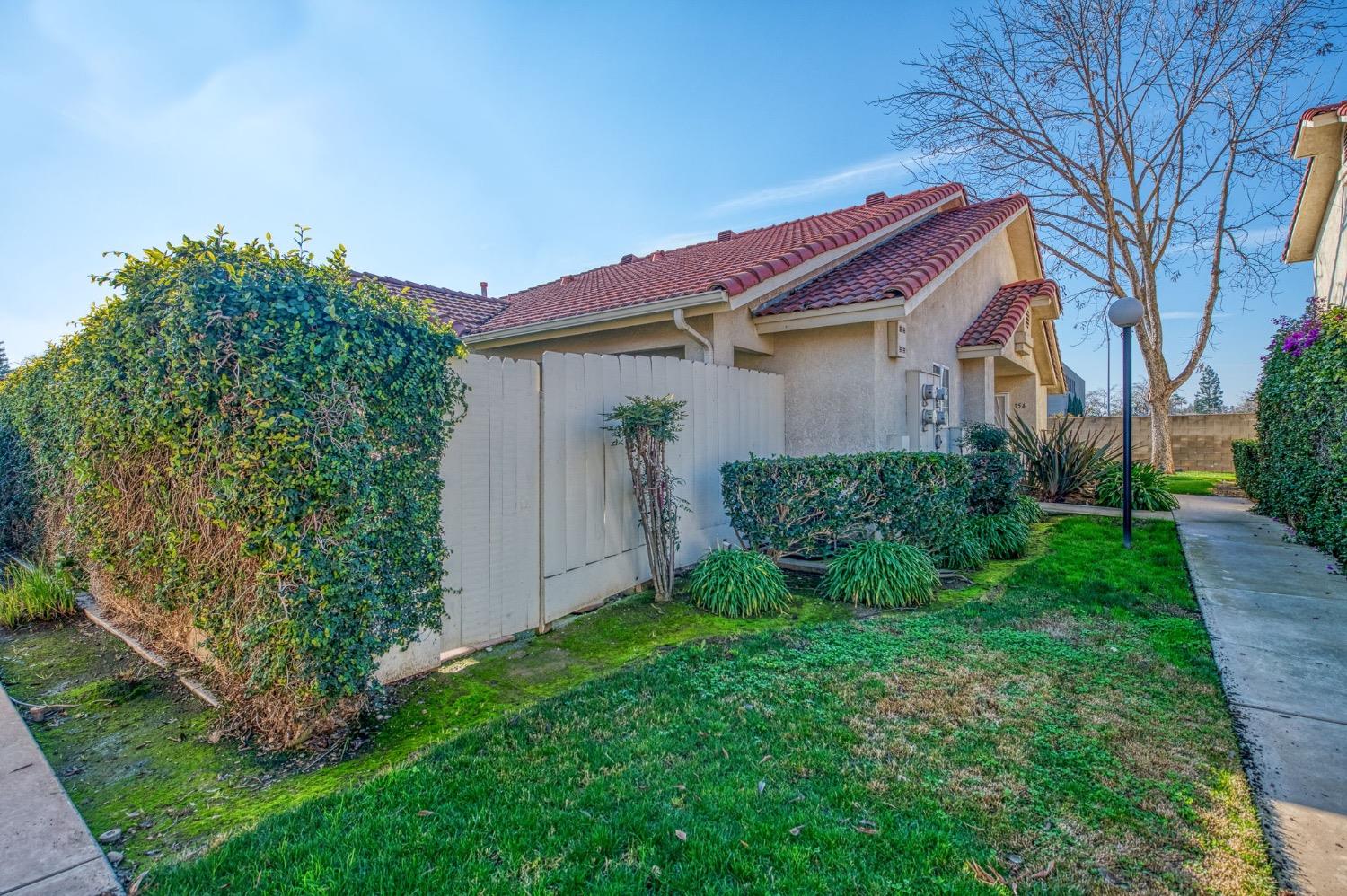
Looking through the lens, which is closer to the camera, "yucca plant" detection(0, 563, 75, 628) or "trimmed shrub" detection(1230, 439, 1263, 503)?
"yucca plant" detection(0, 563, 75, 628)

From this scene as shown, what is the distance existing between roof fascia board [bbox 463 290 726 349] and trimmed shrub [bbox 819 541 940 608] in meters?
3.18

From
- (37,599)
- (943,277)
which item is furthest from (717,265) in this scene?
(37,599)

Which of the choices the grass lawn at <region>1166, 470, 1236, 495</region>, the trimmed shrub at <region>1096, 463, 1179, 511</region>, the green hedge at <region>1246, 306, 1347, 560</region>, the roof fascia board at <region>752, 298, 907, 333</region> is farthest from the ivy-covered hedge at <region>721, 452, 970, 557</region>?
the grass lawn at <region>1166, 470, 1236, 495</region>

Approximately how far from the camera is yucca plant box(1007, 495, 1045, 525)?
9015 mm

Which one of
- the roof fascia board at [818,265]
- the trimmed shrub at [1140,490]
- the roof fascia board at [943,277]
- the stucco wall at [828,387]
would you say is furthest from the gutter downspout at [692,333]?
the trimmed shrub at [1140,490]

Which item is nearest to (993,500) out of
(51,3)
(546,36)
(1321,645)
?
(1321,645)

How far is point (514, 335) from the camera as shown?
9.16 meters

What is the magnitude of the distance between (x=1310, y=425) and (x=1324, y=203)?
7.83m

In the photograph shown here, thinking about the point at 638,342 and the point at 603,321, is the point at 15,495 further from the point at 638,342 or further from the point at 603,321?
the point at 638,342

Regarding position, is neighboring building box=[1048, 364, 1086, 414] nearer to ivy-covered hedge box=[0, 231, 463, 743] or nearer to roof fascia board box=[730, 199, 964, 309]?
roof fascia board box=[730, 199, 964, 309]

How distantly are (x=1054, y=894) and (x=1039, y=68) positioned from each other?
2100cm

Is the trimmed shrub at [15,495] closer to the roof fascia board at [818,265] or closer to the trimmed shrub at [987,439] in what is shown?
the roof fascia board at [818,265]

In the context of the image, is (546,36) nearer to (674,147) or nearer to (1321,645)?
(674,147)

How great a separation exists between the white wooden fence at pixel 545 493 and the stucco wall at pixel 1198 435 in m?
20.1
